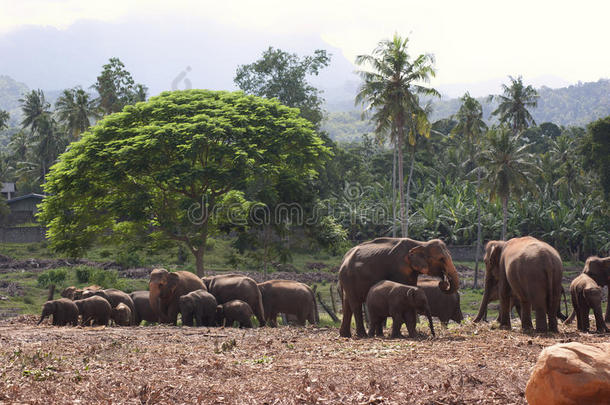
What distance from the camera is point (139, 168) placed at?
24.6m

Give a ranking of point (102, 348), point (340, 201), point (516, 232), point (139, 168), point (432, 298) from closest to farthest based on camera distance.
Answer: point (102, 348)
point (432, 298)
point (139, 168)
point (516, 232)
point (340, 201)

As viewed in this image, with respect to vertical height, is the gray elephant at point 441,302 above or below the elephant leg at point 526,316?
below

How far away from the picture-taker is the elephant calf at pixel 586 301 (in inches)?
548

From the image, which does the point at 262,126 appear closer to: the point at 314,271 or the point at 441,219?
the point at 314,271

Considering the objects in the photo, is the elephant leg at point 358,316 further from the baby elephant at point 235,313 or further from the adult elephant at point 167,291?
the adult elephant at point 167,291

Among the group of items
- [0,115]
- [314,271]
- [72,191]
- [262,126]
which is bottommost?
[314,271]

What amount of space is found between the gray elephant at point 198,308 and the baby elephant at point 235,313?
0.27 metres

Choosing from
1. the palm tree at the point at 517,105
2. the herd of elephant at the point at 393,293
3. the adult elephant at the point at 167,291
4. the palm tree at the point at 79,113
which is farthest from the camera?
the palm tree at the point at 517,105

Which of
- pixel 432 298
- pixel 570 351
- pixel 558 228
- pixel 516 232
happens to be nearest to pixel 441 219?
pixel 516 232

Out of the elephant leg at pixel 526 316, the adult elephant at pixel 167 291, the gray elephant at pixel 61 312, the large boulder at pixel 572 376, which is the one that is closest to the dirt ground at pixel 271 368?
the elephant leg at pixel 526 316

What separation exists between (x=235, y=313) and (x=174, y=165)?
859 centimetres

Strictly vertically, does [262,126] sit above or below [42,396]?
above

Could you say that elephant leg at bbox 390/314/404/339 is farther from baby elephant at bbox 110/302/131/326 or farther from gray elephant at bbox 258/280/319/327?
baby elephant at bbox 110/302/131/326

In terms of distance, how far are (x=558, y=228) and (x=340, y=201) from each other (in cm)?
2121
